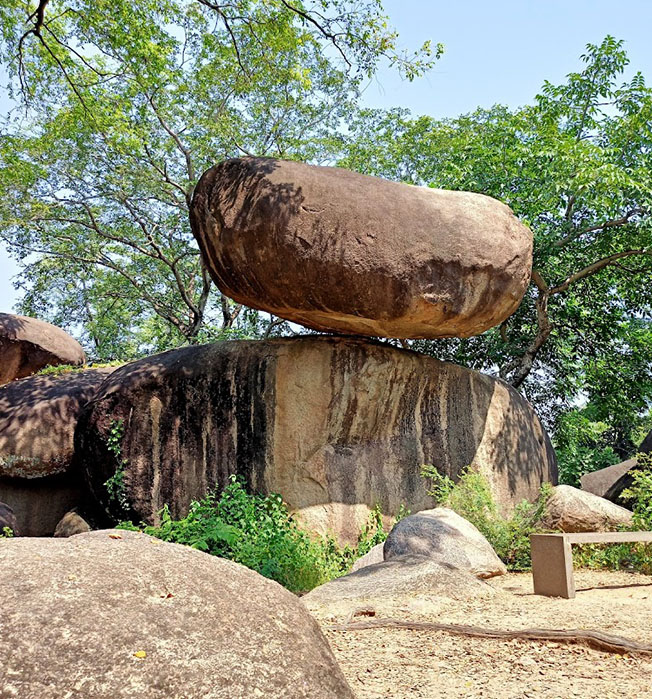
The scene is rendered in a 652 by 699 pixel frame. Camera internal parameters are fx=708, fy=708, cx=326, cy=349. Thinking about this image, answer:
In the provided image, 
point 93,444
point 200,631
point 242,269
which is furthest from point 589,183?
point 200,631

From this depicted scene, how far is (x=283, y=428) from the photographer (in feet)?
29.9

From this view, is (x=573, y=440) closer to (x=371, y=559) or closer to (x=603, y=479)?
(x=603, y=479)

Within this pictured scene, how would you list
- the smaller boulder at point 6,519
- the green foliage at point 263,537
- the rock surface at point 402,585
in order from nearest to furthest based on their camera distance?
the rock surface at point 402,585 → the green foliage at point 263,537 → the smaller boulder at point 6,519

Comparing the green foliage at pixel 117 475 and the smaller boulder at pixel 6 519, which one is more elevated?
the green foliage at pixel 117 475

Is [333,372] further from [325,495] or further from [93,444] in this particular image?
[93,444]

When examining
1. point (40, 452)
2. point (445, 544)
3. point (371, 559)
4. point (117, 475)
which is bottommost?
point (371, 559)

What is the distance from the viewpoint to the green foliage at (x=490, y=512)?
8.51 m

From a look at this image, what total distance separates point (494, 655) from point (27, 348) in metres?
12.6

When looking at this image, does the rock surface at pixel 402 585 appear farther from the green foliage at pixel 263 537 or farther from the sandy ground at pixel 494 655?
the green foliage at pixel 263 537

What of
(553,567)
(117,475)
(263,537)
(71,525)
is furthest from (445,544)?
(71,525)

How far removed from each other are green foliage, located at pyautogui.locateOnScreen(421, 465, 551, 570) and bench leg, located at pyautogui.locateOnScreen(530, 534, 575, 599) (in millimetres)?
1967

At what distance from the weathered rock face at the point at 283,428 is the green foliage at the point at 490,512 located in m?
0.27

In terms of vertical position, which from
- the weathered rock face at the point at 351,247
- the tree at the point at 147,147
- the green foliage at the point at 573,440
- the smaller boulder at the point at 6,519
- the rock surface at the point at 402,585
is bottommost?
the rock surface at the point at 402,585

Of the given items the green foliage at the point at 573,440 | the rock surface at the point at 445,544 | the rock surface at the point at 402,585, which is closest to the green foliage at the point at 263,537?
the rock surface at the point at 445,544
